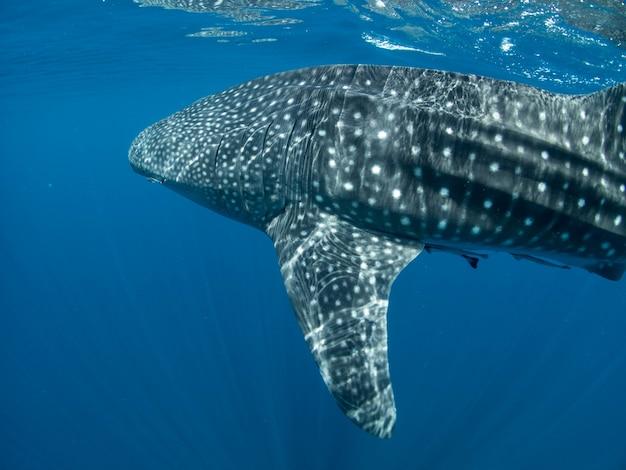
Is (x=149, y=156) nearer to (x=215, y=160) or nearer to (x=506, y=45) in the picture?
(x=215, y=160)

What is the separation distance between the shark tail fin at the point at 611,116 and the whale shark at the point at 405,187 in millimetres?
11

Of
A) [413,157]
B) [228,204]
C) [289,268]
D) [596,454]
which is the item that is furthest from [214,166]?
[596,454]

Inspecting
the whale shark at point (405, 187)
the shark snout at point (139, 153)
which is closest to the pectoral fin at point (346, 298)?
the whale shark at point (405, 187)

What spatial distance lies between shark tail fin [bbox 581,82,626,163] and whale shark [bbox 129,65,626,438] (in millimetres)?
11

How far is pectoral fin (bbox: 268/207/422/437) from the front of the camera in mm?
3623

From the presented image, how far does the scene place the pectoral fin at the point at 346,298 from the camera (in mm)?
3623

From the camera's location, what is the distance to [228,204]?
5.23 metres

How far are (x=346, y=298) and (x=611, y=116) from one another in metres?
2.83

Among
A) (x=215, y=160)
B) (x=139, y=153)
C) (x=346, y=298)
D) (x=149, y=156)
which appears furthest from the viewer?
(x=139, y=153)

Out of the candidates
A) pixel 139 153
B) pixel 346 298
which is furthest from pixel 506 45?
pixel 346 298

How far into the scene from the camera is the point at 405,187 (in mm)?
4141

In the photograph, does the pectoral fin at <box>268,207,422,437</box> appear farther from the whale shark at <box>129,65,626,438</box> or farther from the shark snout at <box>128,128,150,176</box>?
the shark snout at <box>128,128,150,176</box>

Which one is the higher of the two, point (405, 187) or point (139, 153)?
point (405, 187)

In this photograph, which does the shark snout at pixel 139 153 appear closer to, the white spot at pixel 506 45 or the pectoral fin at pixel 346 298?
the pectoral fin at pixel 346 298
